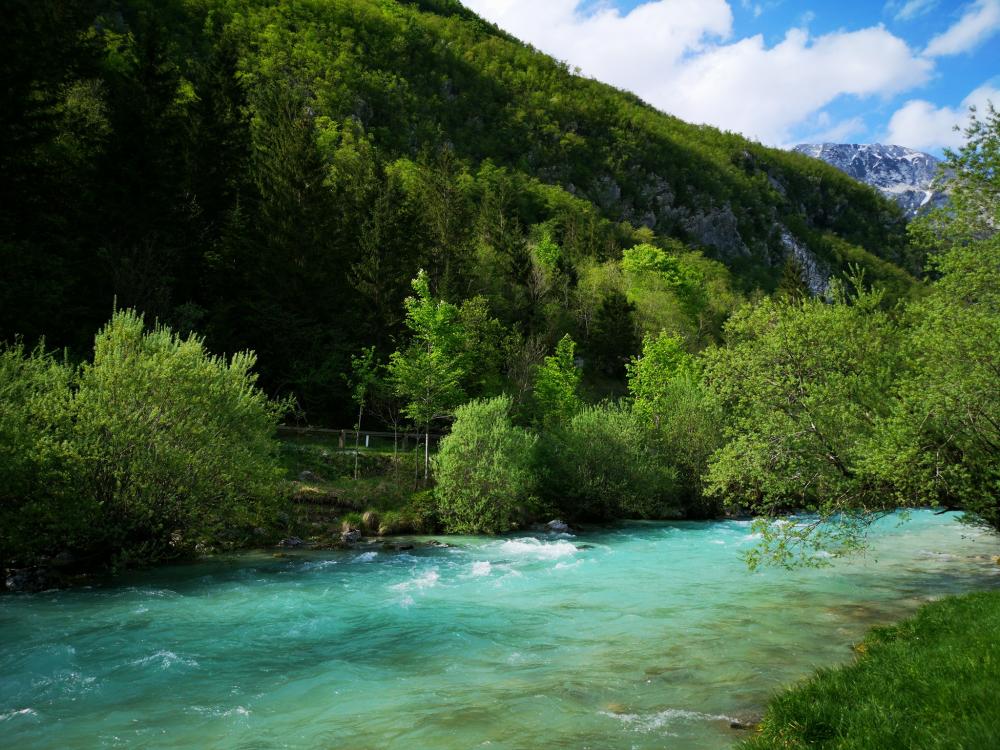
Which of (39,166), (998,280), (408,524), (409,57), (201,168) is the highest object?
(409,57)

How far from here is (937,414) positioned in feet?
52.1

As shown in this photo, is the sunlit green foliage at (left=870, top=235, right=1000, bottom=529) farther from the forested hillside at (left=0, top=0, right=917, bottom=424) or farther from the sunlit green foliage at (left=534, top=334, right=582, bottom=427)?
the forested hillside at (left=0, top=0, right=917, bottom=424)

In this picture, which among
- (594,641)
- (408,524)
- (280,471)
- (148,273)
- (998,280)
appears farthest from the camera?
(148,273)

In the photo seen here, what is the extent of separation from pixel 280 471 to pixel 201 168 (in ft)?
123

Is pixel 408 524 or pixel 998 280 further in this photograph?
pixel 408 524

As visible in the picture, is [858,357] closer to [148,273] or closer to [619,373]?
[148,273]

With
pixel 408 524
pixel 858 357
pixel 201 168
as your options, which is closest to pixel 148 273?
pixel 201 168

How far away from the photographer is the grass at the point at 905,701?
21.5ft

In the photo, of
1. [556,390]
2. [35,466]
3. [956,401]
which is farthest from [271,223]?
[956,401]

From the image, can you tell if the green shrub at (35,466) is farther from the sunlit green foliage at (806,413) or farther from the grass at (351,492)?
the sunlit green foliage at (806,413)

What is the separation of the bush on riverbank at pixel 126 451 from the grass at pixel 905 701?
1986 cm

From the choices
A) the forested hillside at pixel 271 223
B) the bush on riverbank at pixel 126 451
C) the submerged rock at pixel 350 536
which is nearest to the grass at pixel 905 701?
the bush on riverbank at pixel 126 451

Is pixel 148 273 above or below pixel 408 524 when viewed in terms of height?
above

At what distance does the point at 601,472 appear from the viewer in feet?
132
